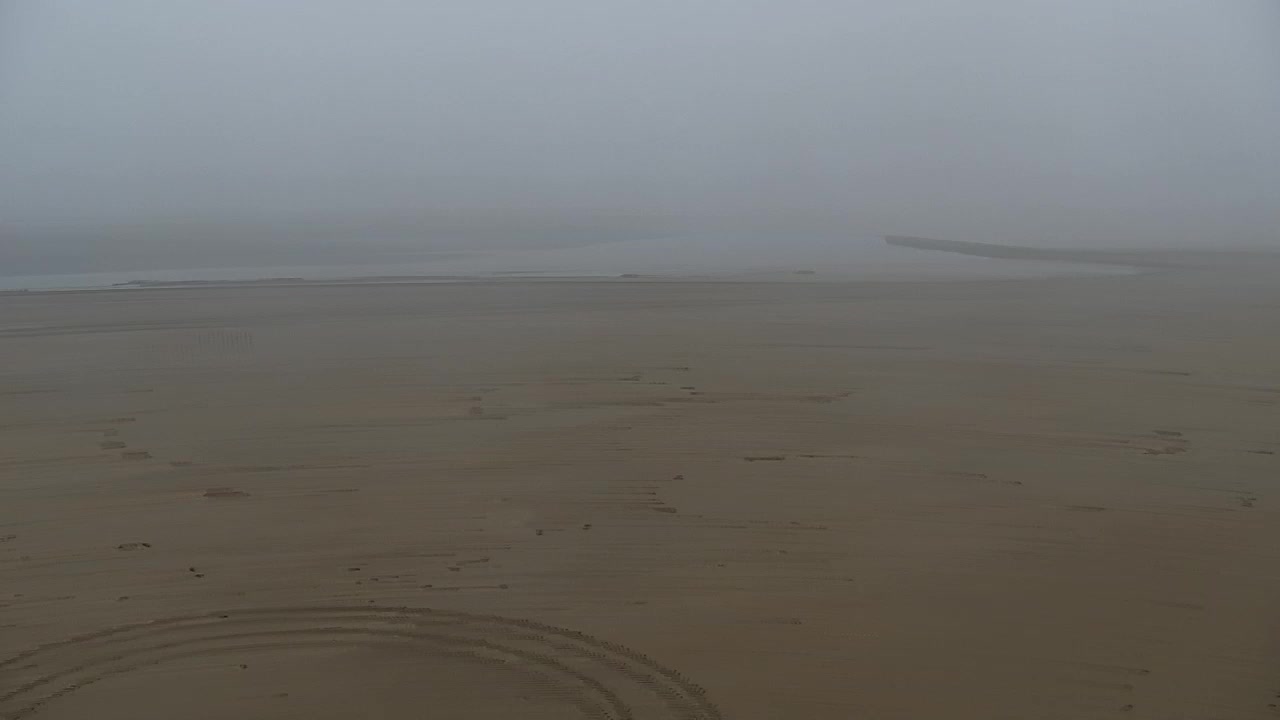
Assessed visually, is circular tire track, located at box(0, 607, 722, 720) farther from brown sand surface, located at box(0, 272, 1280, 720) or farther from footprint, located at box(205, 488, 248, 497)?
footprint, located at box(205, 488, 248, 497)

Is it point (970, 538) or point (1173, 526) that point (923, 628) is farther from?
point (1173, 526)

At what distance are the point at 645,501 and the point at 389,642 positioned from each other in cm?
40

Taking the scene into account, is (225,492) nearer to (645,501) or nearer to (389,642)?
(389,642)

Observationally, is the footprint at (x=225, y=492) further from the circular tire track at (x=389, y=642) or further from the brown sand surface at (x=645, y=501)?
the circular tire track at (x=389, y=642)

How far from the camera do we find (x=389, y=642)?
99 cm

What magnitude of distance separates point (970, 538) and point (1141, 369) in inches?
14.6

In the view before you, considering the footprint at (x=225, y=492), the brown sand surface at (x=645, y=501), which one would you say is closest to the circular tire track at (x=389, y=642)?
the brown sand surface at (x=645, y=501)

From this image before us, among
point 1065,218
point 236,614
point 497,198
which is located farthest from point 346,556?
point 1065,218

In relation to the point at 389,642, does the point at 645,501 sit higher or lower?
higher

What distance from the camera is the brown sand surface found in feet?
3.21

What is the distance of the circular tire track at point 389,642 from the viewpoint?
37.7 inches

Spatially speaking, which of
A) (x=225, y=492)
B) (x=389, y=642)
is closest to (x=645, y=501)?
(x=389, y=642)

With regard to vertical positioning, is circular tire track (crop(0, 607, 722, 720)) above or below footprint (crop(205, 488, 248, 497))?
below

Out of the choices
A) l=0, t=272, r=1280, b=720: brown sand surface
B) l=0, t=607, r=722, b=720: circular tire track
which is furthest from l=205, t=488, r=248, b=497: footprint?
l=0, t=607, r=722, b=720: circular tire track
